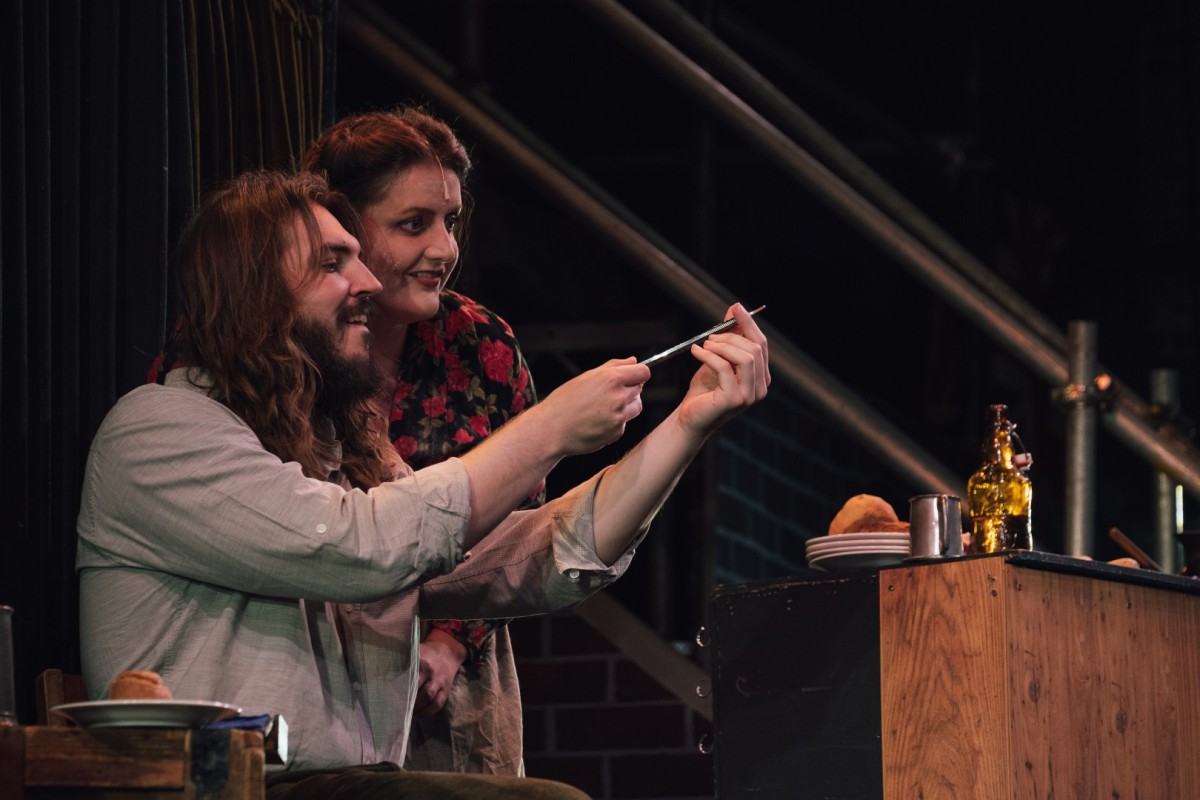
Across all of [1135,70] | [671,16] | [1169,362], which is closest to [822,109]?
[1135,70]

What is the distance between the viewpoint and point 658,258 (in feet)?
13.5

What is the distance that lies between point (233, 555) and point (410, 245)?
95 cm

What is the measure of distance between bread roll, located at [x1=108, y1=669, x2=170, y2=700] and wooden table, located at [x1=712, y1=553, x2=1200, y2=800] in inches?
45.9

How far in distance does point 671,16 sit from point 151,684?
289 centimetres

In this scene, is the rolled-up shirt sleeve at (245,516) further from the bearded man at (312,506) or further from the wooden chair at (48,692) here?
the wooden chair at (48,692)

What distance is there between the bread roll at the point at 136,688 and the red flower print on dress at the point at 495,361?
130 centimetres

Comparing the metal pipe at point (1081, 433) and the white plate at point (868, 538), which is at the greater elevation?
the metal pipe at point (1081, 433)

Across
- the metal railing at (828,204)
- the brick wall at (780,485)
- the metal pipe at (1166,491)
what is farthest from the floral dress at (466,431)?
the brick wall at (780,485)

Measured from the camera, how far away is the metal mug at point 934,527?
2.54 metres

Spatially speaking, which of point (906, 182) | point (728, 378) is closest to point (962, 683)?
point (728, 378)

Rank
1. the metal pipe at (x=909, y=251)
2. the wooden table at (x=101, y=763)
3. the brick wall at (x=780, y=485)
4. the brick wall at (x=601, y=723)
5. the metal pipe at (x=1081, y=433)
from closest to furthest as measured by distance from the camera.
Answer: the wooden table at (x=101, y=763) < the metal pipe at (x=1081, y=433) < the metal pipe at (x=909, y=251) < the brick wall at (x=601, y=723) < the brick wall at (x=780, y=485)

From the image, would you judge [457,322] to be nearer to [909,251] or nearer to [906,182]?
[909,251]

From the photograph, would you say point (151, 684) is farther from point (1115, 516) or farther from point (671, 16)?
point (1115, 516)

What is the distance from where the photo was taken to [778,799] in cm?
262
